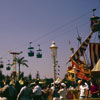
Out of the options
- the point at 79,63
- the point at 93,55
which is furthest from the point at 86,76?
the point at 93,55

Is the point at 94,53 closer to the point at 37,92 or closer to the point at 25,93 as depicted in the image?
the point at 37,92

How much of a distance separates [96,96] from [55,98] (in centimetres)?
246

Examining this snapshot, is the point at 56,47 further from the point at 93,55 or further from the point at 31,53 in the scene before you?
the point at 93,55

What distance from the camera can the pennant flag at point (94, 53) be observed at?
38219mm

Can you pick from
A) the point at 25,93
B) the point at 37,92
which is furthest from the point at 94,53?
the point at 25,93

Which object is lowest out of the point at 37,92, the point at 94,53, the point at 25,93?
the point at 37,92

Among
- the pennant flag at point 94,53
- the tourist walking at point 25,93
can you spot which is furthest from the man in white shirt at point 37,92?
the pennant flag at point 94,53

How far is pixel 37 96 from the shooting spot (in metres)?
11.1

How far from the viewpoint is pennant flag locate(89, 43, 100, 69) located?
38219mm

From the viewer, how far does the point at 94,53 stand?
129 ft

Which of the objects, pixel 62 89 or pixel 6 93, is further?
pixel 62 89

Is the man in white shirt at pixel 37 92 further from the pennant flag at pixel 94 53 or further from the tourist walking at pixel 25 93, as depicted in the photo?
the pennant flag at pixel 94 53

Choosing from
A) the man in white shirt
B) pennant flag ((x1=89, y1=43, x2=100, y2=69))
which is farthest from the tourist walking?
pennant flag ((x1=89, y1=43, x2=100, y2=69))

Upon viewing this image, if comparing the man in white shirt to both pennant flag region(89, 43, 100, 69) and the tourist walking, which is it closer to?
the tourist walking
